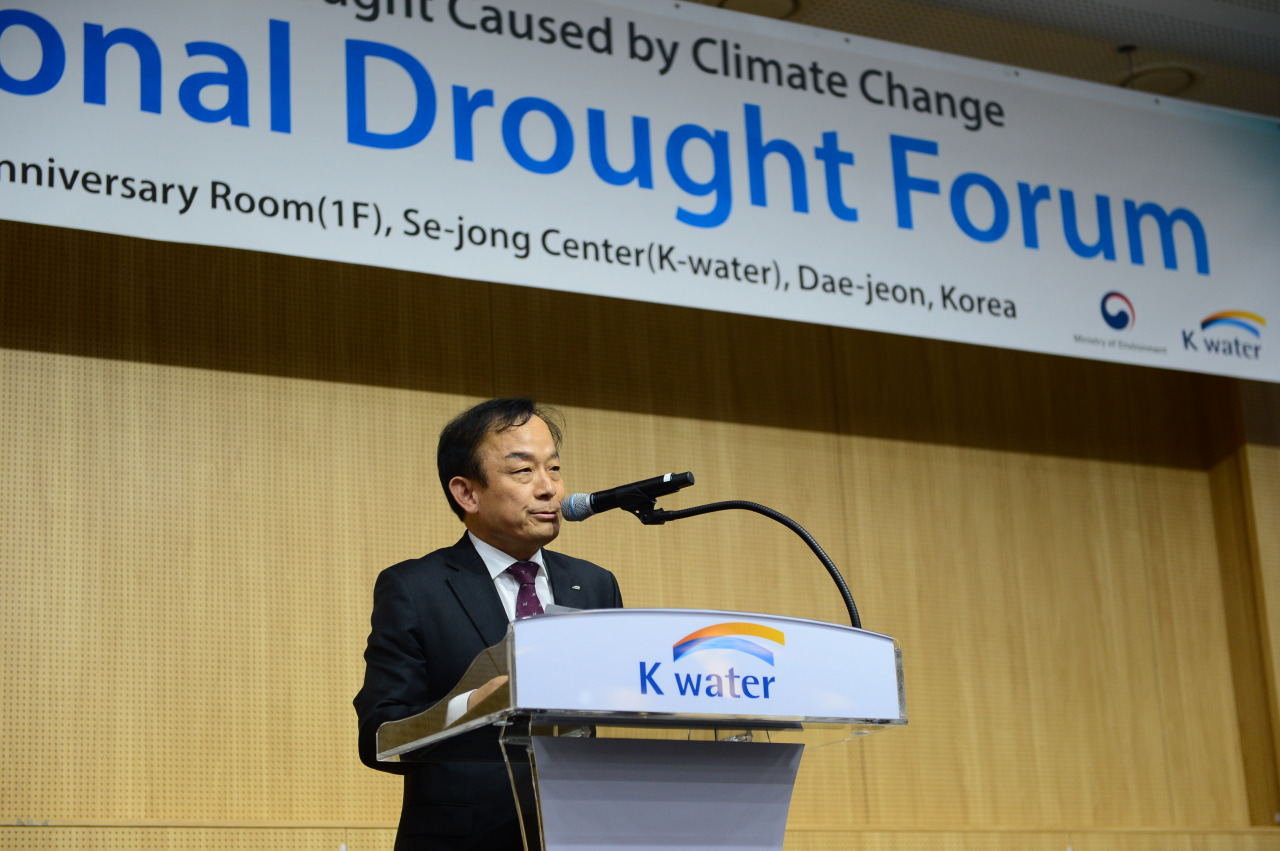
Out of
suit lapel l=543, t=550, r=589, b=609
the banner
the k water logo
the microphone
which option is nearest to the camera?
the microphone

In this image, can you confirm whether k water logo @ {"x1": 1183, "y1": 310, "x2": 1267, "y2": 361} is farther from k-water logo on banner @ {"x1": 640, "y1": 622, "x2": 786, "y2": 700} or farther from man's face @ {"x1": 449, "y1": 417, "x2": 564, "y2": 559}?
k-water logo on banner @ {"x1": 640, "y1": 622, "x2": 786, "y2": 700}

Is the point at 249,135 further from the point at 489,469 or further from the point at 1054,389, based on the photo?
the point at 1054,389

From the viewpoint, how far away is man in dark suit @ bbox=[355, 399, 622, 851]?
2.30m

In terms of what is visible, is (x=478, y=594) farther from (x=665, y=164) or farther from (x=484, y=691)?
(x=665, y=164)

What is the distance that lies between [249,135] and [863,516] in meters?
2.51

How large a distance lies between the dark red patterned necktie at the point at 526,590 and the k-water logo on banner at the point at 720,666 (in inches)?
27.1

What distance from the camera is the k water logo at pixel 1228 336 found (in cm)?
489

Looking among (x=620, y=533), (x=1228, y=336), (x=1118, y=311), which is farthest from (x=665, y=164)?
(x=1228, y=336)

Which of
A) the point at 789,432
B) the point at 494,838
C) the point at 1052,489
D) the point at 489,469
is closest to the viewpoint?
the point at 494,838

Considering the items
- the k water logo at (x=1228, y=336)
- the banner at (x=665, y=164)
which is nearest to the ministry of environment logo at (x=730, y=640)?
A: the banner at (x=665, y=164)

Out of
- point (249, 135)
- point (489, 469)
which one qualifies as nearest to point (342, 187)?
point (249, 135)

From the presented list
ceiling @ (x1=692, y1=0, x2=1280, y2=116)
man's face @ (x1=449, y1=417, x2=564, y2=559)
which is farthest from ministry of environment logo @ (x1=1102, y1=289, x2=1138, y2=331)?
man's face @ (x1=449, y1=417, x2=564, y2=559)

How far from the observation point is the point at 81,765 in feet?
12.9

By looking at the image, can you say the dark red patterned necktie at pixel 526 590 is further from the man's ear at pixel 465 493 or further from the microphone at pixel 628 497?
the microphone at pixel 628 497
